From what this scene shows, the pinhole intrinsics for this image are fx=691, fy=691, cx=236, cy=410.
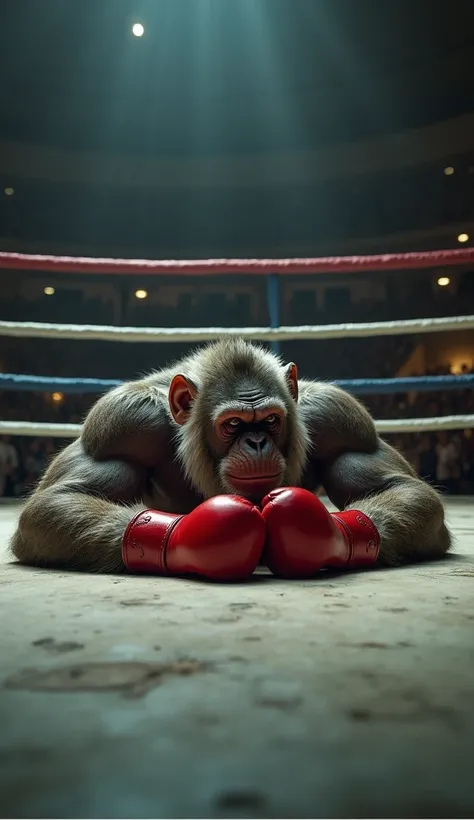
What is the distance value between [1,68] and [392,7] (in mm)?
7223

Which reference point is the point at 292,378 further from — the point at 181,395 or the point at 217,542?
the point at 217,542

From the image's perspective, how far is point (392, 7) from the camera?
1155 centimetres

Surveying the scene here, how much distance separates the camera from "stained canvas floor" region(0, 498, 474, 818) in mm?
586

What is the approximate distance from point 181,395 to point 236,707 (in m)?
1.57

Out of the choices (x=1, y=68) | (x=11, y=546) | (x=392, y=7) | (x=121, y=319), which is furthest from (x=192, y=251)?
(x=11, y=546)

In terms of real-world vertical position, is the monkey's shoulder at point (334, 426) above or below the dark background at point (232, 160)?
below

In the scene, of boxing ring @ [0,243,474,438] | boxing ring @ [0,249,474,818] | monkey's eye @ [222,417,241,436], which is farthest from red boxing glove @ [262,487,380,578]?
boxing ring @ [0,243,474,438]

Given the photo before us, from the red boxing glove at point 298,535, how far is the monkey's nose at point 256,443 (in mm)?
252

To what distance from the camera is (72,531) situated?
1.94 metres

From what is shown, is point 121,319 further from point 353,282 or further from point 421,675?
point 421,675

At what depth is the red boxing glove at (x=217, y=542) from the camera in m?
1.59

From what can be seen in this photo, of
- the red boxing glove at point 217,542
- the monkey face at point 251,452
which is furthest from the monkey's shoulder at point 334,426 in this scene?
the red boxing glove at point 217,542

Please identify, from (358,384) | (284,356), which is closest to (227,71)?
(284,356)

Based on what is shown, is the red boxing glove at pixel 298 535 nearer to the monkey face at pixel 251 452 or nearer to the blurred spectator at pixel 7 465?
the monkey face at pixel 251 452
